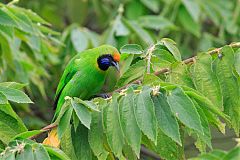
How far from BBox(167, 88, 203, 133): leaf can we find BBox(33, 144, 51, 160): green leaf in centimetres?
33

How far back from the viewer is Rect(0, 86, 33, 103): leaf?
6.46 ft

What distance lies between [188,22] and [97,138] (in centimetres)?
267

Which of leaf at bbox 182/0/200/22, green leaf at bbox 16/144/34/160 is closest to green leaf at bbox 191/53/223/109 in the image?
green leaf at bbox 16/144/34/160

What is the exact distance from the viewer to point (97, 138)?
1.86 m

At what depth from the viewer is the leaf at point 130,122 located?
1.74 m

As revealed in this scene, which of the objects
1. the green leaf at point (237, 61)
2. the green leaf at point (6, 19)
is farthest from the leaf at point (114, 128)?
the green leaf at point (6, 19)

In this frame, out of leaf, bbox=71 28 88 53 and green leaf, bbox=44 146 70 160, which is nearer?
green leaf, bbox=44 146 70 160

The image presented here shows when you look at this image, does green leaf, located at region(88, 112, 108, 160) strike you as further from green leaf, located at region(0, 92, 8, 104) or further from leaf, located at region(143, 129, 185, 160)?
green leaf, located at region(0, 92, 8, 104)

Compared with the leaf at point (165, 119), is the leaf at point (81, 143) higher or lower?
lower

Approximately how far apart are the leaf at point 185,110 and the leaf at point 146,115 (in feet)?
0.17

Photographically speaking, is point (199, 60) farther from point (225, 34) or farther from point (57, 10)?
point (57, 10)

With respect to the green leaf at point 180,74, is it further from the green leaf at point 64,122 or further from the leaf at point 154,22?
the leaf at point 154,22

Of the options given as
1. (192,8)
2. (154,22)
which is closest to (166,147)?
(154,22)

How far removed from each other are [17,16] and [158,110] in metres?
1.13
